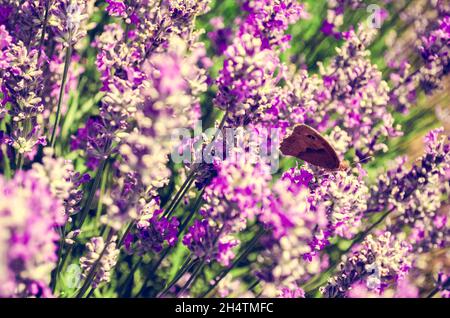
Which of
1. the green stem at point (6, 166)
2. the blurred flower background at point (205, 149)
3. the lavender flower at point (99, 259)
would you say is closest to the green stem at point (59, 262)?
the blurred flower background at point (205, 149)

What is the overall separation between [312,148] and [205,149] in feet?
1.51

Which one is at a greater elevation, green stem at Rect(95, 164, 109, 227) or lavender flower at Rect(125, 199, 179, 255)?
green stem at Rect(95, 164, 109, 227)

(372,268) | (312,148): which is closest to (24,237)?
(312,148)

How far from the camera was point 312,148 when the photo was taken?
1.82 m

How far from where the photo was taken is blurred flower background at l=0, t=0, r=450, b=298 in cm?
136

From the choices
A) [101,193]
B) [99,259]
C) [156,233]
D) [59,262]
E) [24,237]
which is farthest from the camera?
[101,193]

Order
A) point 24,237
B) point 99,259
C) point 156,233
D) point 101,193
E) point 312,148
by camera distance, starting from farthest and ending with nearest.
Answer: point 101,193 < point 156,233 < point 312,148 < point 99,259 < point 24,237

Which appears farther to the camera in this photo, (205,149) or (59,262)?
(59,262)

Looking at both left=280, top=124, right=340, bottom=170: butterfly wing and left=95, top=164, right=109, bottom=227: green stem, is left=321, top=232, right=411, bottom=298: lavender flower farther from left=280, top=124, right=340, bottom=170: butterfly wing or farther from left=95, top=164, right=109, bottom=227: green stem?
left=95, top=164, right=109, bottom=227: green stem

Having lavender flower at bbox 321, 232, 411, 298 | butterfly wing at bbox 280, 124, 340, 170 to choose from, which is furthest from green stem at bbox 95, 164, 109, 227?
lavender flower at bbox 321, 232, 411, 298

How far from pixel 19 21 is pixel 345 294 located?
193 centimetres

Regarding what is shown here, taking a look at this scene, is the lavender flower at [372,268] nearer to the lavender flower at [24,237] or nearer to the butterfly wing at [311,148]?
the butterfly wing at [311,148]

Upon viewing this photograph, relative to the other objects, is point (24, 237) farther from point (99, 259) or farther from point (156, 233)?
point (156, 233)

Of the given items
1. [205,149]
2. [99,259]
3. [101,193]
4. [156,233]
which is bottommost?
[99,259]
